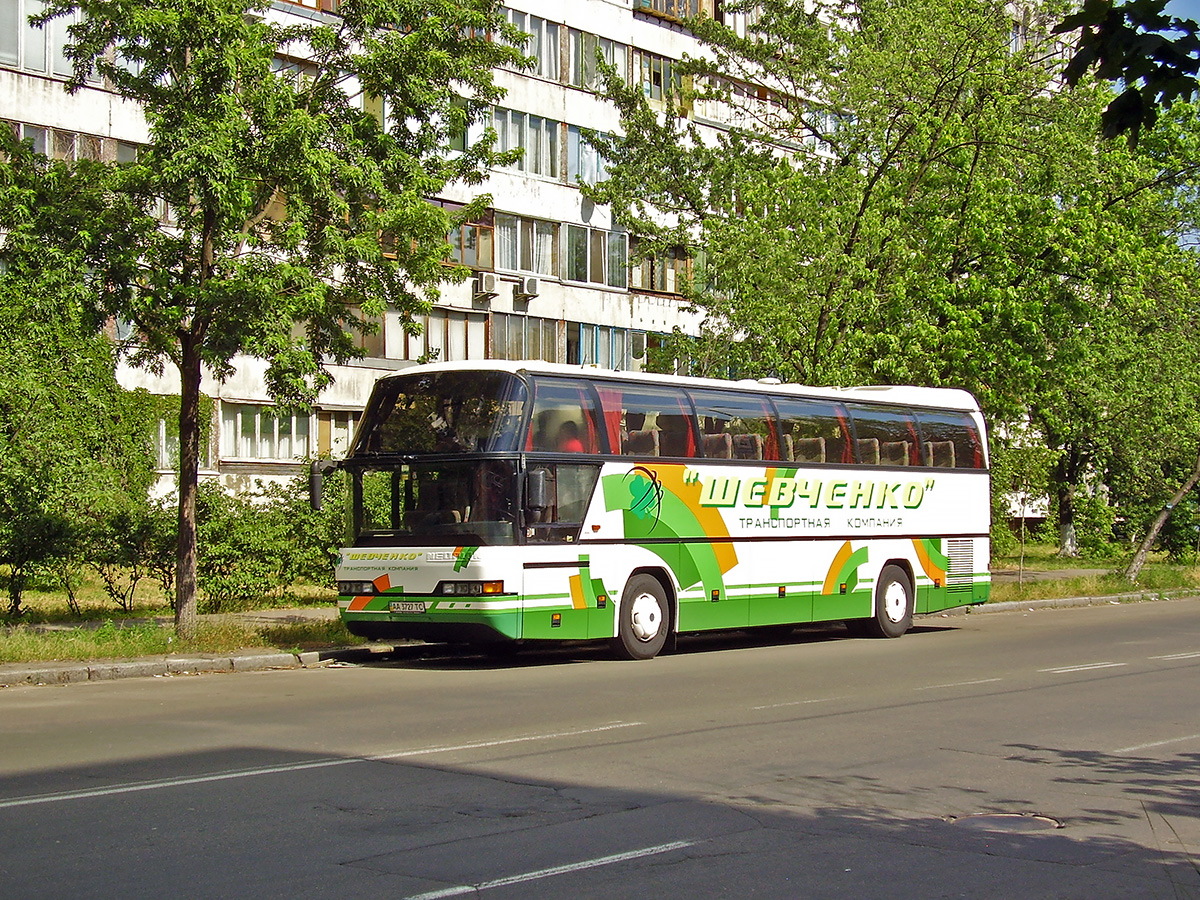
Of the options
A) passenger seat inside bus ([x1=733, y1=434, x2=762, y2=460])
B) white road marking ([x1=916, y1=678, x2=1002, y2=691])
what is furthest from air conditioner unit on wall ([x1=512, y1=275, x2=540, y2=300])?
white road marking ([x1=916, y1=678, x2=1002, y2=691])

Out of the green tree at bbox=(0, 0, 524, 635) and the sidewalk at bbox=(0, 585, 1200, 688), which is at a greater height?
the green tree at bbox=(0, 0, 524, 635)

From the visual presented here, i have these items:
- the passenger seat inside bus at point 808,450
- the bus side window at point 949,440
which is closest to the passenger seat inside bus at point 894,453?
the bus side window at point 949,440

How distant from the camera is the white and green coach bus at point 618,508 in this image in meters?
17.5

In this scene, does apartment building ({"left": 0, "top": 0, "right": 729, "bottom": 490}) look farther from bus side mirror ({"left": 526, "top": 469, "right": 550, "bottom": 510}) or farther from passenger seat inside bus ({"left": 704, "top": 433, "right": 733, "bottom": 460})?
bus side mirror ({"left": 526, "top": 469, "right": 550, "bottom": 510})

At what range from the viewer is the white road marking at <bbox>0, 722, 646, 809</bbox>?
8.45m

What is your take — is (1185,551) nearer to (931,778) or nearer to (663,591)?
(663,591)

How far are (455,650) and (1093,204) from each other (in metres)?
17.1

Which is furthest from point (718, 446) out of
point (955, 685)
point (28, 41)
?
point (28, 41)

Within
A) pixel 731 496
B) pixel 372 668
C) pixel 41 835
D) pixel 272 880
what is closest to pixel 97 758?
pixel 41 835

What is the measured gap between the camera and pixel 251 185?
17.2 m

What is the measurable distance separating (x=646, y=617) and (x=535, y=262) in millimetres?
25224

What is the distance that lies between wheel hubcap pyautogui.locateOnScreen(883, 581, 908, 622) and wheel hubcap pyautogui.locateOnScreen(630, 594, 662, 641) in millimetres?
5673

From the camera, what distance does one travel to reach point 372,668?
58.0ft

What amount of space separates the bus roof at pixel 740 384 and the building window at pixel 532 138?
64.5 ft
